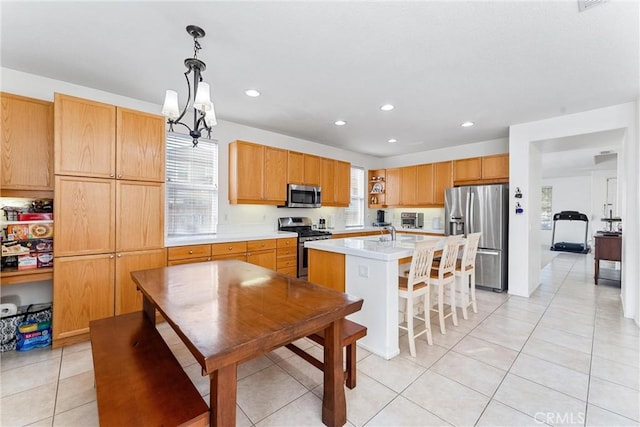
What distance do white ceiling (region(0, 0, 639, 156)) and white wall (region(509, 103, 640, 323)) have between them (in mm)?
261

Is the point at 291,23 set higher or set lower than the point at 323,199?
higher

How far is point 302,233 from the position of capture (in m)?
4.50

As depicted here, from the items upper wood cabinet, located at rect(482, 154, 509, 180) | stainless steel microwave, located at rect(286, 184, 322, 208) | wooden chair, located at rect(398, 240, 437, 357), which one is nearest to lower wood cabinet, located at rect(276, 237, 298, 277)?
stainless steel microwave, located at rect(286, 184, 322, 208)

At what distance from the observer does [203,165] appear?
13.0ft

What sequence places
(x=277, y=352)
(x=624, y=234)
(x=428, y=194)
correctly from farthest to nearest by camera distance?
(x=428, y=194) < (x=624, y=234) < (x=277, y=352)

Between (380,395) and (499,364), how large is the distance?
1.12 meters

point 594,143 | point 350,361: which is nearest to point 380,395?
point 350,361

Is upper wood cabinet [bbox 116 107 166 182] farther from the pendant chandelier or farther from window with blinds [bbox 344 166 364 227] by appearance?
window with blinds [bbox 344 166 364 227]

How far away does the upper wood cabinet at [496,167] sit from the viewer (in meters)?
4.48

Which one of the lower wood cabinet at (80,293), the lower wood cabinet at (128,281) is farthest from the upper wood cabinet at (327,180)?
the lower wood cabinet at (80,293)

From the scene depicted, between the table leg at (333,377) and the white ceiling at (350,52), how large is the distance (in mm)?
2035

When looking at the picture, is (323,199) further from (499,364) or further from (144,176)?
(499,364)

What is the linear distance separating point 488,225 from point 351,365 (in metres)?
3.59

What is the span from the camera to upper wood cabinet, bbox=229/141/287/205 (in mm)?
4031
